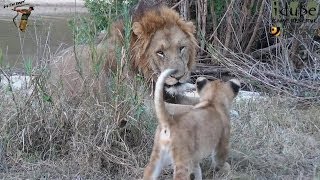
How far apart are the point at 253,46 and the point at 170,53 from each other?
2.51 m

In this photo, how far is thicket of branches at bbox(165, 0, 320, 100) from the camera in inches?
291

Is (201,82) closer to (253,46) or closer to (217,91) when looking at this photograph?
(217,91)

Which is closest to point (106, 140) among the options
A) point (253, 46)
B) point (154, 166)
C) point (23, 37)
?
point (154, 166)

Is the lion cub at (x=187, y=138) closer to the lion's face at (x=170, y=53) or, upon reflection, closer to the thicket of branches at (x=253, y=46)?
the lion's face at (x=170, y=53)

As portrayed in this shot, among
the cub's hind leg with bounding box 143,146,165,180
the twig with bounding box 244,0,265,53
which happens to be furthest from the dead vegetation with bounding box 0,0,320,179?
the twig with bounding box 244,0,265,53

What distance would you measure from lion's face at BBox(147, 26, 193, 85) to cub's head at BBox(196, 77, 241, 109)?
109 cm

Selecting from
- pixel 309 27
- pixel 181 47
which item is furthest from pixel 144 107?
pixel 309 27

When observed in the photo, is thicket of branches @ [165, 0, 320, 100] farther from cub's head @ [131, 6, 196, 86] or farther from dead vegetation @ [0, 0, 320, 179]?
dead vegetation @ [0, 0, 320, 179]

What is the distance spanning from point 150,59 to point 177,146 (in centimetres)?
221

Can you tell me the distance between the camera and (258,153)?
5.15 metres

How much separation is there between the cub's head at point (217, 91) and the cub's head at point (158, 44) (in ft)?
3.66

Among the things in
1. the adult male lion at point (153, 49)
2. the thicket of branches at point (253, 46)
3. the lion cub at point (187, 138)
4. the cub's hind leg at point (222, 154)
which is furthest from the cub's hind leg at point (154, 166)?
the thicket of branches at point (253, 46)

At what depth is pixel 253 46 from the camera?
27.3 feet

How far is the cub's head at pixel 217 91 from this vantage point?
4.74m
